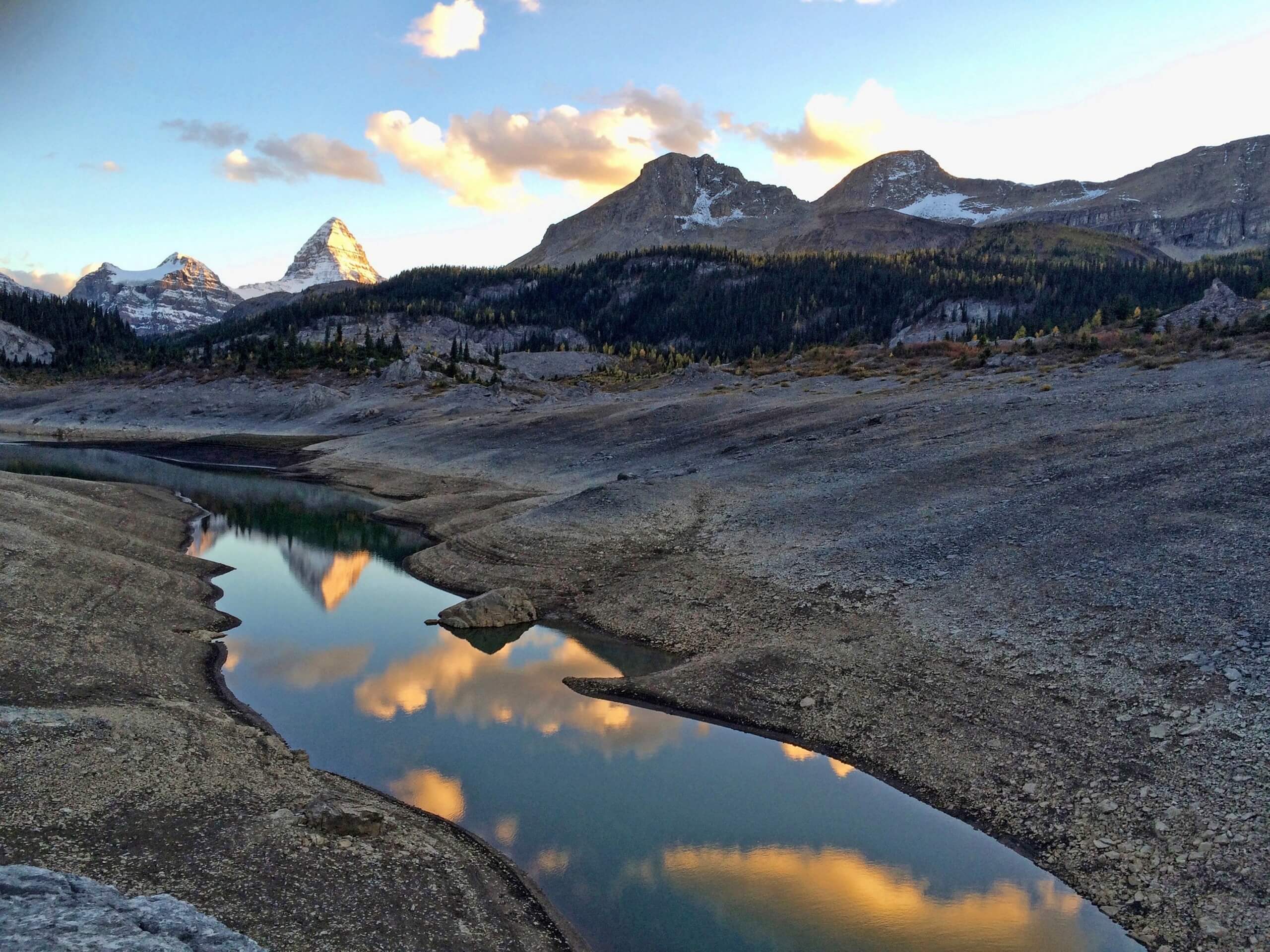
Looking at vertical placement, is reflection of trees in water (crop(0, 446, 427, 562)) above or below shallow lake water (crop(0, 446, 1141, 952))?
above

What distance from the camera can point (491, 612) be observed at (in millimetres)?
29375

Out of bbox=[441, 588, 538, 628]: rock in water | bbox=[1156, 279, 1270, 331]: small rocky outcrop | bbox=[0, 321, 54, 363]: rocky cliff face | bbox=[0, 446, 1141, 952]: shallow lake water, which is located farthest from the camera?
bbox=[0, 321, 54, 363]: rocky cliff face

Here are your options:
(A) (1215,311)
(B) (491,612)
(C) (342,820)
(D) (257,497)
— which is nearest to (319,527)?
(D) (257,497)

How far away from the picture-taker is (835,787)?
18.0m

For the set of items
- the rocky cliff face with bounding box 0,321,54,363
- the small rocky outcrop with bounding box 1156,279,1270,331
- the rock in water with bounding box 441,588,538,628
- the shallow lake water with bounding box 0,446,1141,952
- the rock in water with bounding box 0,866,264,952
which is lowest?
the shallow lake water with bounding box 0,446,1141,952

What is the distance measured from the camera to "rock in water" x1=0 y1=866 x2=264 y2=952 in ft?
25.6

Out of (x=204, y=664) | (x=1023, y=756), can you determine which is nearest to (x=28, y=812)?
(x=204, y=664)

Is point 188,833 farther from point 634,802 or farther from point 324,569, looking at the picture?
point 324,569

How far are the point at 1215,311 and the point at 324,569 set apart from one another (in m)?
82.9

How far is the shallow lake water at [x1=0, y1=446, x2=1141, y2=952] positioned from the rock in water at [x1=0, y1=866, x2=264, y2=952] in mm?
6692

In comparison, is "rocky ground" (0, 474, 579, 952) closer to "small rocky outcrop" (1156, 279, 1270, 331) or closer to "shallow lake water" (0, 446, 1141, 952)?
"shallow lake water" (0, 446, 1141, 952)

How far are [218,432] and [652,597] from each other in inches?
3924

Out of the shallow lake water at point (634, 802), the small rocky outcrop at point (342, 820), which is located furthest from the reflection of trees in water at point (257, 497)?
the small rocky outcrop at point (342, 820)

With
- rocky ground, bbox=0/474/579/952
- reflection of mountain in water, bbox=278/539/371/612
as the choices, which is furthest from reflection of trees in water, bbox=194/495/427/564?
rocky ground, bbox=0/474/579/952
